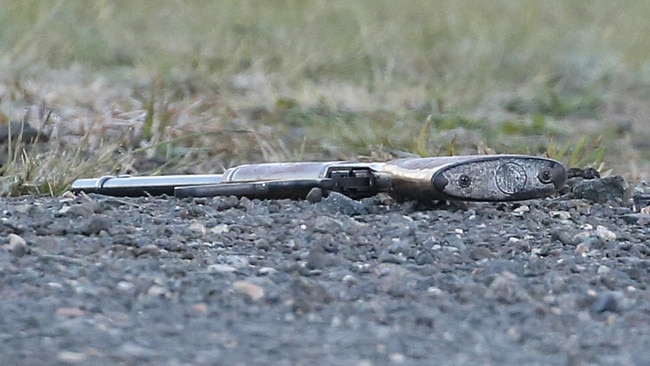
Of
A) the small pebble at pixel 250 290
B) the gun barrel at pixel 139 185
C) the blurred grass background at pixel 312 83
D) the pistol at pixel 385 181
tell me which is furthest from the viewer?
the blurred grass background at pixel 312 83

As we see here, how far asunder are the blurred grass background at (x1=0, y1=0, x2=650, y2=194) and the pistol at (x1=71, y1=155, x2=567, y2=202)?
1.53 ft

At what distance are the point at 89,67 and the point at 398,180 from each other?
4.59 meters

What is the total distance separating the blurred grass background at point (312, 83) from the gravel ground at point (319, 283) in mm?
998

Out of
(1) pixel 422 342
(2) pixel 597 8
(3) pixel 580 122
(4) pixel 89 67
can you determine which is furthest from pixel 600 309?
(2) pixel 597 8

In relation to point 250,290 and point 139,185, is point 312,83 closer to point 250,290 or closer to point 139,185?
point 139,185

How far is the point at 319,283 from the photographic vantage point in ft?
8.28

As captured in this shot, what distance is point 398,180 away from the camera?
131 inches

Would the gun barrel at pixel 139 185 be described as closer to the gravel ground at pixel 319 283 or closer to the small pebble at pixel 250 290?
the gravel ground at pixel 319 283

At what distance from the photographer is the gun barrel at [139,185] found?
3.56 m

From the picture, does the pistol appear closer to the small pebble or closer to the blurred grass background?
the blurred grass background

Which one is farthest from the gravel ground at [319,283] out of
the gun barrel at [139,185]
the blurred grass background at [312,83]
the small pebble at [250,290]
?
the blurred grass background at [312,83]

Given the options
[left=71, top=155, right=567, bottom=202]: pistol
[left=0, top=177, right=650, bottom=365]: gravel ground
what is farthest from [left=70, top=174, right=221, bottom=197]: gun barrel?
[left=0, top=177, right=650, bottom=365]: gravel ground

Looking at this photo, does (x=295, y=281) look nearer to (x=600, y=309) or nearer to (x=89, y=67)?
(x=600, y=309)

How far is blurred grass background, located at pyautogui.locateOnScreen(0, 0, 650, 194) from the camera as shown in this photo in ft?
16.4
